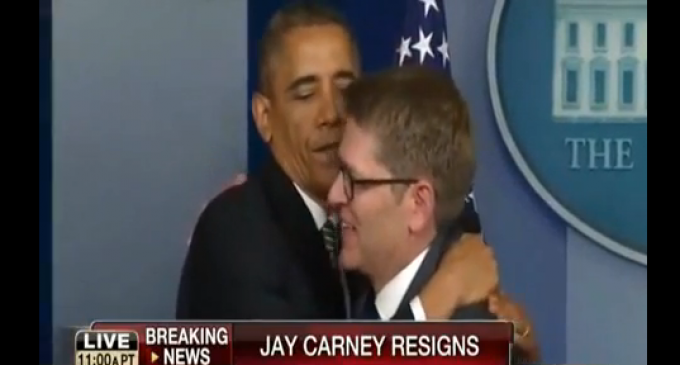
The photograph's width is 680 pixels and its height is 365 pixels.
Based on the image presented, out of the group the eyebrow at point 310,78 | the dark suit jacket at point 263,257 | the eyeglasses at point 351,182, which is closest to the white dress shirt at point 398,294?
the dark suit jacket at point 263,257

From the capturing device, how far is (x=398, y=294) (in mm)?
3775

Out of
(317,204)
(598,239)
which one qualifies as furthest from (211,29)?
(598,239)

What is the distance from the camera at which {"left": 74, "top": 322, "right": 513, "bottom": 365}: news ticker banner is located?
3773mm

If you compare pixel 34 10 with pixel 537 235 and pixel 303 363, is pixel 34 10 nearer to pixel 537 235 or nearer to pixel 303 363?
pixel 303 363

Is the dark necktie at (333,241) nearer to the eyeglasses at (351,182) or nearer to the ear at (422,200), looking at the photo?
the eyeglasses at (351,182)

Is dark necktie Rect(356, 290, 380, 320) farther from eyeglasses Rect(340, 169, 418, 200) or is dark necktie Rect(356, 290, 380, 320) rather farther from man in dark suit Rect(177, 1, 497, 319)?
eyeglasses Rect(340, 169, 418, 200)

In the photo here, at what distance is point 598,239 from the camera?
3.77 metres

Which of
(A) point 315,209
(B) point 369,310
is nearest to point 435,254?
(B) point 369,310

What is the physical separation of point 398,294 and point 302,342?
0.28 m

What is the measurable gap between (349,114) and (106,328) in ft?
2.75

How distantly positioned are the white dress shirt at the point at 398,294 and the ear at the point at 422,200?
9 centimetres

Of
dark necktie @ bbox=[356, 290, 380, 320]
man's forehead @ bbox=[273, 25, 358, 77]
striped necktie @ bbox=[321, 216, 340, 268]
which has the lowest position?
dark necktie @ bbox=[356, 290, 380, 320]

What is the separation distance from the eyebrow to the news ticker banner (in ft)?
2.00

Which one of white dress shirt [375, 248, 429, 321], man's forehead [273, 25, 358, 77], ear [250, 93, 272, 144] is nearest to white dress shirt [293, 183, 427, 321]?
white dress shirt [375, 248, 429, 321]
